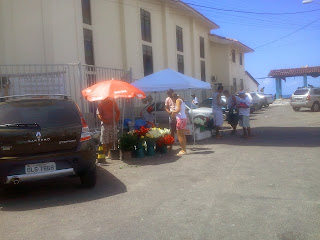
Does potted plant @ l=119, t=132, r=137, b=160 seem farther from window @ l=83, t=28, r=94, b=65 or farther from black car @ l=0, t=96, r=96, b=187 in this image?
window @ l=83, t=28, r=94, b=65

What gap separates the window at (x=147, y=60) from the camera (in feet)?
54.7

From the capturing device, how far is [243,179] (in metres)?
5.69

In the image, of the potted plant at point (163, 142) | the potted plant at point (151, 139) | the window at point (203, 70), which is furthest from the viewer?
the window at point (203, 70)

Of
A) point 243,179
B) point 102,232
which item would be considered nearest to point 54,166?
point 102,232

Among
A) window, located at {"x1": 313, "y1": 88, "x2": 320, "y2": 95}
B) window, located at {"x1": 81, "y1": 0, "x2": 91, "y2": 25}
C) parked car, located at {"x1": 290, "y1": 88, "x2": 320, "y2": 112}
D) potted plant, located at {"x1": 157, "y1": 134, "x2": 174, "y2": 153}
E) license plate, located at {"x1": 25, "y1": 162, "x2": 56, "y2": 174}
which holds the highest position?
window, located at {"x1": 81, "y1": 0, "x2": 91, "y2": 25}

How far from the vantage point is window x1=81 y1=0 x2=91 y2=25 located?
1250cm

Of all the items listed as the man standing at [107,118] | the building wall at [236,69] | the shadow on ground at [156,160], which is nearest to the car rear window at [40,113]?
the man standing at [107,118]

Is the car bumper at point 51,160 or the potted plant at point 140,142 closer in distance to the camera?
the car bumper at point 51,160

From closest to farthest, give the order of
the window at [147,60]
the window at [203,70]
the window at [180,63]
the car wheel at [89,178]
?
1. the car wheel at [89,178]
2. the window at [147,60]
3. the window at [180,63]
4. the window at [203,70]

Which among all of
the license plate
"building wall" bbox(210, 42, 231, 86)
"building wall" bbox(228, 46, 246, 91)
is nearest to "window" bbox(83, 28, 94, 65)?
the license plate

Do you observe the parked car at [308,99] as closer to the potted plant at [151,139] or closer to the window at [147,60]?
the window at [147,60]

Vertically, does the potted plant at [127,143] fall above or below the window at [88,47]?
below

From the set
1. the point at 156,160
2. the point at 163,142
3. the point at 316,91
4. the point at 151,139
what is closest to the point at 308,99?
the point at 316,91

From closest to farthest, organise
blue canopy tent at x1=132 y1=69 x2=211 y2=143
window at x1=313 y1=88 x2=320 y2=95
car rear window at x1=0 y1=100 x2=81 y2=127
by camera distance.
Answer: car rear window at x1=0 y1=100 x2=81 y2=127 → blue canopy tent at x1=132 y1=69 x2=211 y2=143 → window at x1=313 y1=88 x2=320 y2=95
